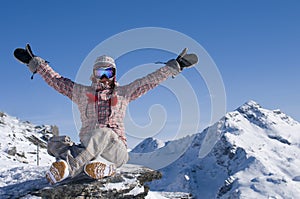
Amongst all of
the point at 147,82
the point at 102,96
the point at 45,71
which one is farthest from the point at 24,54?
the point at 147,82

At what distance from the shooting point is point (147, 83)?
7754 millimetres

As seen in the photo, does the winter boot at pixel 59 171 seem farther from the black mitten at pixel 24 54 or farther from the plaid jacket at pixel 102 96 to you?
the black mitten at pixel 24 54

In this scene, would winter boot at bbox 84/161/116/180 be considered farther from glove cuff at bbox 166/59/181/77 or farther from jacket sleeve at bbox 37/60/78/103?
glove cuff at bbox 166/59/181/77

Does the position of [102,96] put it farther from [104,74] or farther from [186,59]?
[186,59]

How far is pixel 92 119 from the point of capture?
7211 mm

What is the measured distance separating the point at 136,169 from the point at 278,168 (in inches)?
7778

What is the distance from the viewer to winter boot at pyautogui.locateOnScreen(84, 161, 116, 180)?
6492 mm

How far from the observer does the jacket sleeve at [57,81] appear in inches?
298

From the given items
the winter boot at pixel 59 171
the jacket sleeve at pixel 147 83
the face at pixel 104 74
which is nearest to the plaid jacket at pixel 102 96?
the jacket sleeve at pixel 147 83

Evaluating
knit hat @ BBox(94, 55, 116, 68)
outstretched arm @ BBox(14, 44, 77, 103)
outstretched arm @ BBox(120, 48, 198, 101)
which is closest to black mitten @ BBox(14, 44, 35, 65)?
outstretched arm @ BBox(14, 44, 77, 103)

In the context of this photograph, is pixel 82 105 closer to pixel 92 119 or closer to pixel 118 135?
pixel 92 119

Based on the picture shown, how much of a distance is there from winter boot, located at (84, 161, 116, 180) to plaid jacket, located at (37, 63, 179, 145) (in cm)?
69

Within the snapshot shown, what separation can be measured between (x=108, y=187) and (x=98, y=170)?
1.58ft

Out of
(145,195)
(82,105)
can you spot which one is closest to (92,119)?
(82,105)
